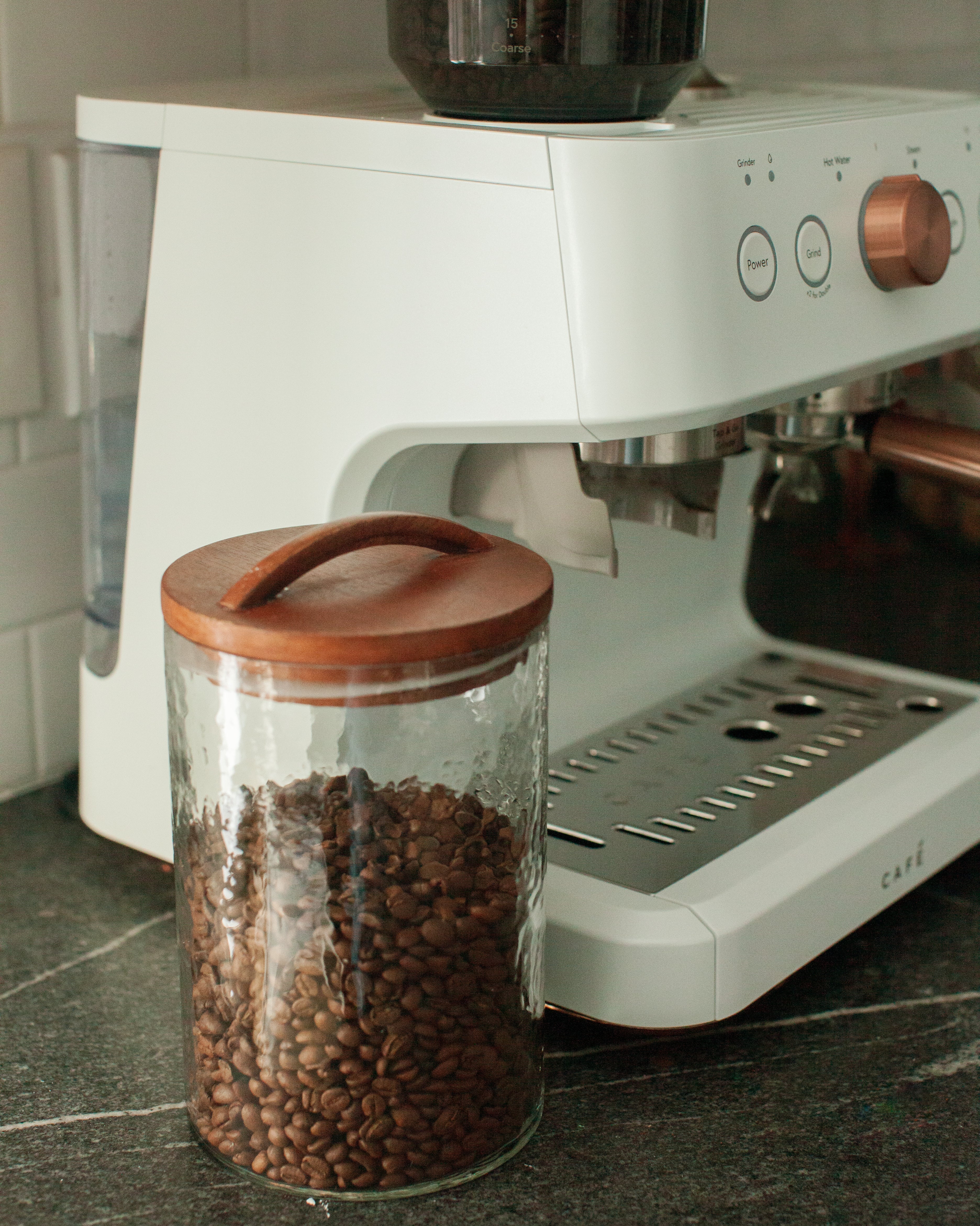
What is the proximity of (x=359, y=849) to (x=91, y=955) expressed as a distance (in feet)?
0.75

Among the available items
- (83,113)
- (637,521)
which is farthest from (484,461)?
(83,113)

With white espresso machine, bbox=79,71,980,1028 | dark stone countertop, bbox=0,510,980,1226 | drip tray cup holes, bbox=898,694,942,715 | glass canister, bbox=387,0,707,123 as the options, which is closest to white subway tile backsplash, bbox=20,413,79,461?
white espresso machine, bbox=79,71,980,1028

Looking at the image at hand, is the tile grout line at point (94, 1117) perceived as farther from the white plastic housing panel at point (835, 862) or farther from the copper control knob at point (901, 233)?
the copper control knob at point (901, 233)

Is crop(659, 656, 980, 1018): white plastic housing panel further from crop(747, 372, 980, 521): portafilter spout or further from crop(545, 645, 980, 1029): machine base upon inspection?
crop(747, 372, 980, 521): portafilter spout

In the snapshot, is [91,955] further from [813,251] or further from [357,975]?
[813,251]

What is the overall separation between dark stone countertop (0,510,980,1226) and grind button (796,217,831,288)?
28 cm

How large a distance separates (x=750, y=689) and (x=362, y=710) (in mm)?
351

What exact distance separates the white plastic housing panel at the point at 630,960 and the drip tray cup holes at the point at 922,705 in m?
0.25

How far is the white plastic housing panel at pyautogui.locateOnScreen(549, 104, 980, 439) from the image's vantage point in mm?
429

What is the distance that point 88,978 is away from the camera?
0.57m

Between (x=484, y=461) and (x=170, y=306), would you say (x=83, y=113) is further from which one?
(x=484, y=461)

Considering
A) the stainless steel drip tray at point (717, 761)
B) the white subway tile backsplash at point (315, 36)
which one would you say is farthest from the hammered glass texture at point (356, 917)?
the white subway tile backsplash at point (315, 36)

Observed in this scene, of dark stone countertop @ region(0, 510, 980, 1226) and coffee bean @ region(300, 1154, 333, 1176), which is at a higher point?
coffee bean @ region(300, 1154, 333, 1176)

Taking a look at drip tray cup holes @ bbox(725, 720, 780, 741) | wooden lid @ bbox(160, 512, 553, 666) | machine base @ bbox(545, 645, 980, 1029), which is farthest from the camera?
drip tray cup holes @ bbox(725, 720, 780, 741)
